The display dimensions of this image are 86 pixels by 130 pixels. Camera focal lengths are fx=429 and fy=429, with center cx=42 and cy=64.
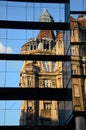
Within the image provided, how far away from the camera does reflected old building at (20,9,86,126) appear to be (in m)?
36.2

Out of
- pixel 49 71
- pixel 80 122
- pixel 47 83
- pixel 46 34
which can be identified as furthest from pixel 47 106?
pixel 46 34

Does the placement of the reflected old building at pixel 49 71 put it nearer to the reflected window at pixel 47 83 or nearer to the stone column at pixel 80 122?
the reflected window at pixel 47 83

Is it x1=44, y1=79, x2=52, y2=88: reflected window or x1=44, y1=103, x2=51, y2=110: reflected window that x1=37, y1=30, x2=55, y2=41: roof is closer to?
x1=44, y1=79, x2=52, y2=88: reflected window

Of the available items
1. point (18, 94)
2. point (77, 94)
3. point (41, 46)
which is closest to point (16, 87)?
point (18, 94)

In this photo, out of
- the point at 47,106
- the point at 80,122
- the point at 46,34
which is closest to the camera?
the point at 80,122

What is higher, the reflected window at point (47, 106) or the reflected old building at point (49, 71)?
the reflected old building at point (49, 71)

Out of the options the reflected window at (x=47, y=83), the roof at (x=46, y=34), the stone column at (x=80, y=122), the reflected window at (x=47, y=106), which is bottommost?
the stone column at (x=80, y=122)

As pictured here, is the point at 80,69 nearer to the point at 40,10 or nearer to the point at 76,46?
the point at 76,46

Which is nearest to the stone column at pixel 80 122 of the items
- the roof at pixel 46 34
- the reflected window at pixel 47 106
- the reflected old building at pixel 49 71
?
the reflected old building at pixel 49 71

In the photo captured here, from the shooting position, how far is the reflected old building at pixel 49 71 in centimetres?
3622

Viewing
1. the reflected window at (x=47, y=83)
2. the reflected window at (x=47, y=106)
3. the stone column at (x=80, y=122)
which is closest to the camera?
the stone column at (x=80, y=122)

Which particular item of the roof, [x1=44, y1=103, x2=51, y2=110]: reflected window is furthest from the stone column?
the roof

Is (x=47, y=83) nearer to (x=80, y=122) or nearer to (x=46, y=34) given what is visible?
(x=46, y=34)

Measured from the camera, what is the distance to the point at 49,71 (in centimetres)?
4253
